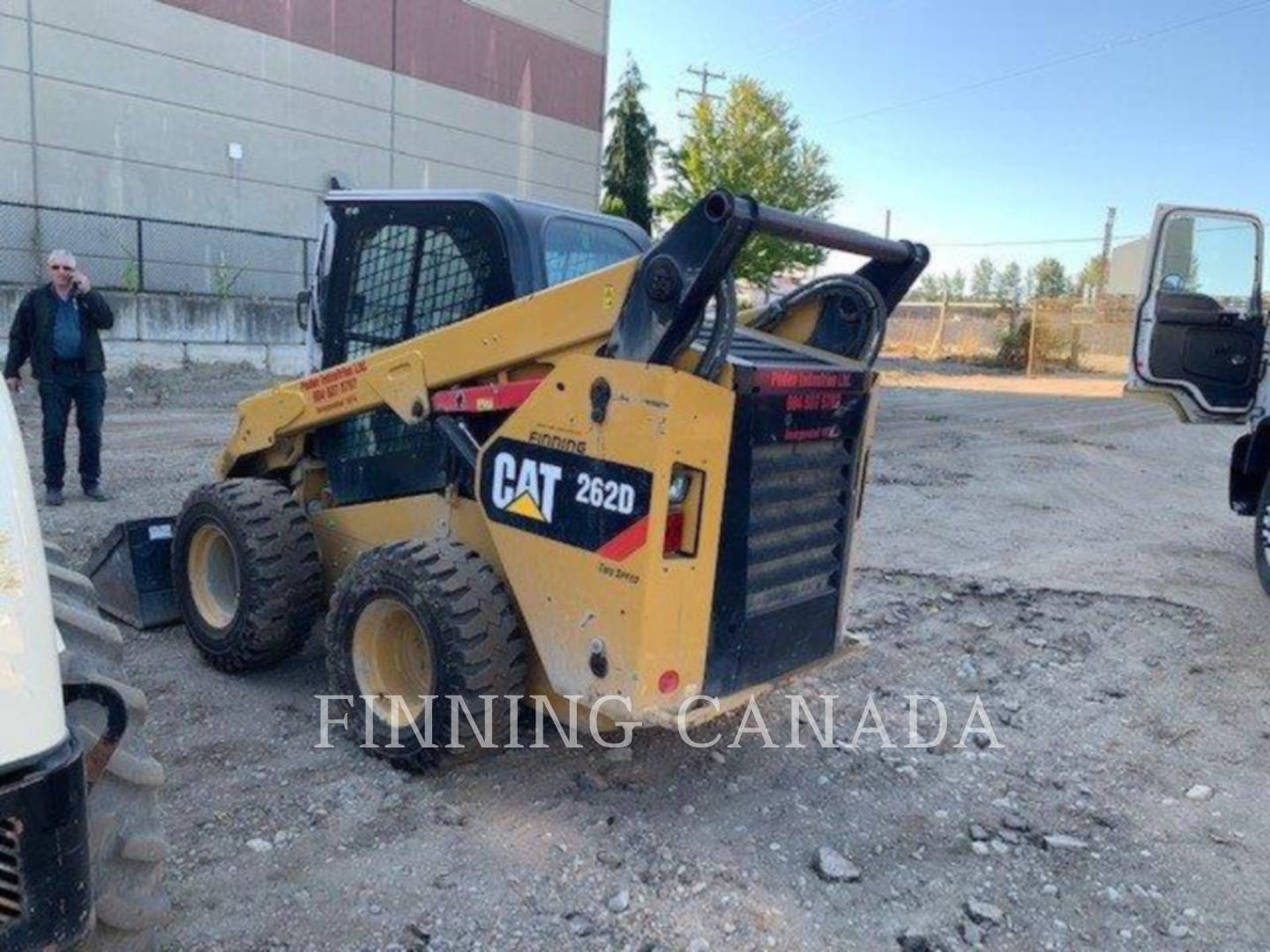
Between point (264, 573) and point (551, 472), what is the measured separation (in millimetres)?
1561

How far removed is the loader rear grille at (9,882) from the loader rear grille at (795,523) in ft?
7.33

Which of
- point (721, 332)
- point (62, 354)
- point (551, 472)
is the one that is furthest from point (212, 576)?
point (62, 354)

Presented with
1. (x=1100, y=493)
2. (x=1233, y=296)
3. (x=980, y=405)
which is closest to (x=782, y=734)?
(x=1233, y=296)

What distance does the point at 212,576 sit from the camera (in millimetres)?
4656

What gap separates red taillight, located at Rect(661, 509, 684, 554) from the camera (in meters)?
3.18

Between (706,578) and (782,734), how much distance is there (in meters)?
1.21

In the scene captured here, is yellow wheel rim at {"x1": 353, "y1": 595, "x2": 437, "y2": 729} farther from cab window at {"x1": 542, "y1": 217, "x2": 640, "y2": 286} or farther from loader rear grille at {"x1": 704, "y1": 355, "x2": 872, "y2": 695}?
cab window at {"x1": 542, "y1": 217, "x2": 640, "y2": 286}

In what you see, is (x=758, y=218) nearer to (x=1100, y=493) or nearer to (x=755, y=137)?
(x=1100, y=493)

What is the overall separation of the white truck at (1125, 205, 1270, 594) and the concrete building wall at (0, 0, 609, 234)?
13.9 meters

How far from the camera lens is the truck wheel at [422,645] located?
339 centimetres

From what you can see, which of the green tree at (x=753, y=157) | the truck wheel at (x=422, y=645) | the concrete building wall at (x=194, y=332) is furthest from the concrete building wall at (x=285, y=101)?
the truck wheel at (x=422, y=645)

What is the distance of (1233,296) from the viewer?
7172mm

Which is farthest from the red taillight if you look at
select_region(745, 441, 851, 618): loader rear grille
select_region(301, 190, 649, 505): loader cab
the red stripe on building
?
the red stripe on building

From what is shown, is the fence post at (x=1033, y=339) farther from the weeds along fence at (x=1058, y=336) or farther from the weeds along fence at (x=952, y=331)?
the weeds along fence at (x=952, y=331)
